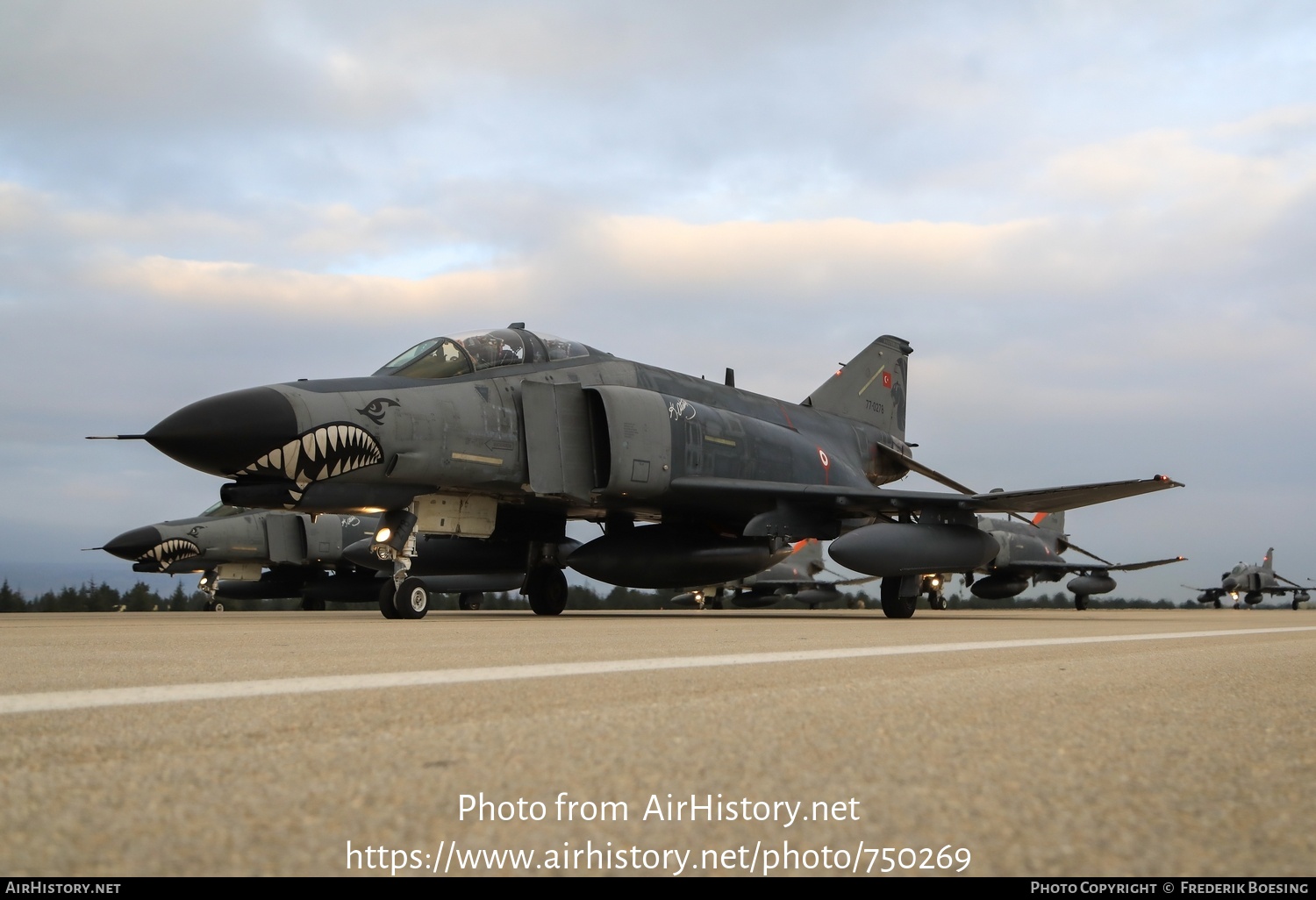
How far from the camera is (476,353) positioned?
36.0 feet

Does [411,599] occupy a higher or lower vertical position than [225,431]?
lower

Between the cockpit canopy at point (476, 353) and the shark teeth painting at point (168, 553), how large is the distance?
930cm

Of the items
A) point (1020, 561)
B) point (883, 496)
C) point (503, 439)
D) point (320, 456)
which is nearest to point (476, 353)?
point (503, 439)

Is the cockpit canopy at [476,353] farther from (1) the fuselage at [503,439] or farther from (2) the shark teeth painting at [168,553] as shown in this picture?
(2) the shark teeth painting at [168,553]

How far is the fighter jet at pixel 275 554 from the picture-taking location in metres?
17.7

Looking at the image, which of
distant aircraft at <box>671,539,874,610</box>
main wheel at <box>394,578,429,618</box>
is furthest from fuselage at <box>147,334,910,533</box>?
distant aircraft at <box>671,539,874,610</box>

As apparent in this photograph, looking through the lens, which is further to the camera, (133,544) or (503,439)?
(133,544)

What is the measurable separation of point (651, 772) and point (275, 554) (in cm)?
1825

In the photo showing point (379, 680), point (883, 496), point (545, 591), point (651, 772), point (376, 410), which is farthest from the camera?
point (545, 591)

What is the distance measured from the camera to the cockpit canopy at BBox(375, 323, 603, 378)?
415 inches

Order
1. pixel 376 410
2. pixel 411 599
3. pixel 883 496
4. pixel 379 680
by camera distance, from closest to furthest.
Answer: pixel 379 680 < pixel 376 410 < pixel 411 599 < pixel 883 496

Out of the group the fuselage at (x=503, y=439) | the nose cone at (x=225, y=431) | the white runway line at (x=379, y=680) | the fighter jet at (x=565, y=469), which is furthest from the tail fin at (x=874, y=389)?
the white runway line at (x=379, y=680)

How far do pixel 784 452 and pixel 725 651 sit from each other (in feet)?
30.1

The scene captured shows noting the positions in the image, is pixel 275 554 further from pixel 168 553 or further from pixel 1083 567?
pixel 1083 567
